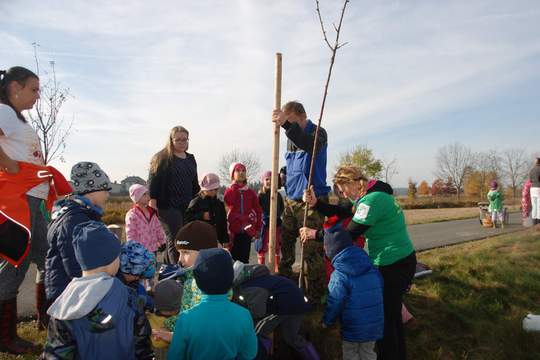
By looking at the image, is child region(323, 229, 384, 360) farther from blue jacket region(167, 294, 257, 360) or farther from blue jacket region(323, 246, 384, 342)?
blue jacket region(167, 294, 257, 360)

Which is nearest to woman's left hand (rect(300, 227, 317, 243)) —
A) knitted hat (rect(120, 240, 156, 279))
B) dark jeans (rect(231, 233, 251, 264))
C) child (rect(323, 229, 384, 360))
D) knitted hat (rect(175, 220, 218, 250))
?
child (rect(323, 229, 384, 360))

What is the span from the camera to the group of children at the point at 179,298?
2.11 m

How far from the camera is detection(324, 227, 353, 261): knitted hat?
325cm

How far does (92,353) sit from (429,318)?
13.1ft

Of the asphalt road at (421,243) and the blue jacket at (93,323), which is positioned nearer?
Result: the blue jacket at (93,323)

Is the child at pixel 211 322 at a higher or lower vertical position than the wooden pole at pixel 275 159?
lower

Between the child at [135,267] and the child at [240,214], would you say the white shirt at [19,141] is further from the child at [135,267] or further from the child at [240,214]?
the child at [240,214]

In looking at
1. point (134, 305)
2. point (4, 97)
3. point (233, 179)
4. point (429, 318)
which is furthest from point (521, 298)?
point (4, 97)

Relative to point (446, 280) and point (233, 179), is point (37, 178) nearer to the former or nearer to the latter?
point (233, 179)

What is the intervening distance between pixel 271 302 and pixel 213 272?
108cm

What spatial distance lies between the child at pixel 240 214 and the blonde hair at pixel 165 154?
120cm

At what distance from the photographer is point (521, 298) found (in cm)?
575

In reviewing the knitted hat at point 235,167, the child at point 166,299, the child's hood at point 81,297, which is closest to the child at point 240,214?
the knitted hat at point 235,167

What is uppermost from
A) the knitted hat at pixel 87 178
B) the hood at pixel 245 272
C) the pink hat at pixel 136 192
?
the knitted hat at pixel 87 178
